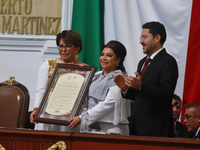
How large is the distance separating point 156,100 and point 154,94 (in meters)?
0.10

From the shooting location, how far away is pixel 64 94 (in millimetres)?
2686

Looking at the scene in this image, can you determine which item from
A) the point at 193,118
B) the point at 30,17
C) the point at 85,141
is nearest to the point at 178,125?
the point at 193,118

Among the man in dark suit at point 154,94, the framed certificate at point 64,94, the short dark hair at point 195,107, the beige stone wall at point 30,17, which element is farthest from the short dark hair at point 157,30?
the beige stone wall at point 30,17

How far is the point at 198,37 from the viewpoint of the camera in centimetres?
419

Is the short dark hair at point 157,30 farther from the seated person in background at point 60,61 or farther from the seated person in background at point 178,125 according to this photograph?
the seated person in background at point 178,125

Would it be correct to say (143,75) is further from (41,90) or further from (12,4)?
(12,4)

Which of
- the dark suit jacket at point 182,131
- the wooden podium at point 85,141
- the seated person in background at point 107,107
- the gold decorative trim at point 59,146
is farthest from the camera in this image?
the dark suit jacket at point 182,131

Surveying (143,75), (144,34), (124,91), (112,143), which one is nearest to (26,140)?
(112,143)

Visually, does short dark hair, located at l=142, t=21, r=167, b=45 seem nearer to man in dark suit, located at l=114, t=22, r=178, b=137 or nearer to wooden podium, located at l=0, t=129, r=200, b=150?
man in dark suit, located at l=114, t=22, r=178, b=137

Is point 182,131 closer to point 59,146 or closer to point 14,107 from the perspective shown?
point 14,107

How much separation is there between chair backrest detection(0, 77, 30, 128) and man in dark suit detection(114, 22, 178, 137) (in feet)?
2.73

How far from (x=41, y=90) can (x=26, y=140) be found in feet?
2.80

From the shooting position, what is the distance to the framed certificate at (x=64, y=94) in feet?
8.48

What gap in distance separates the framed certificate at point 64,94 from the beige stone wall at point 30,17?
1.87 metres
